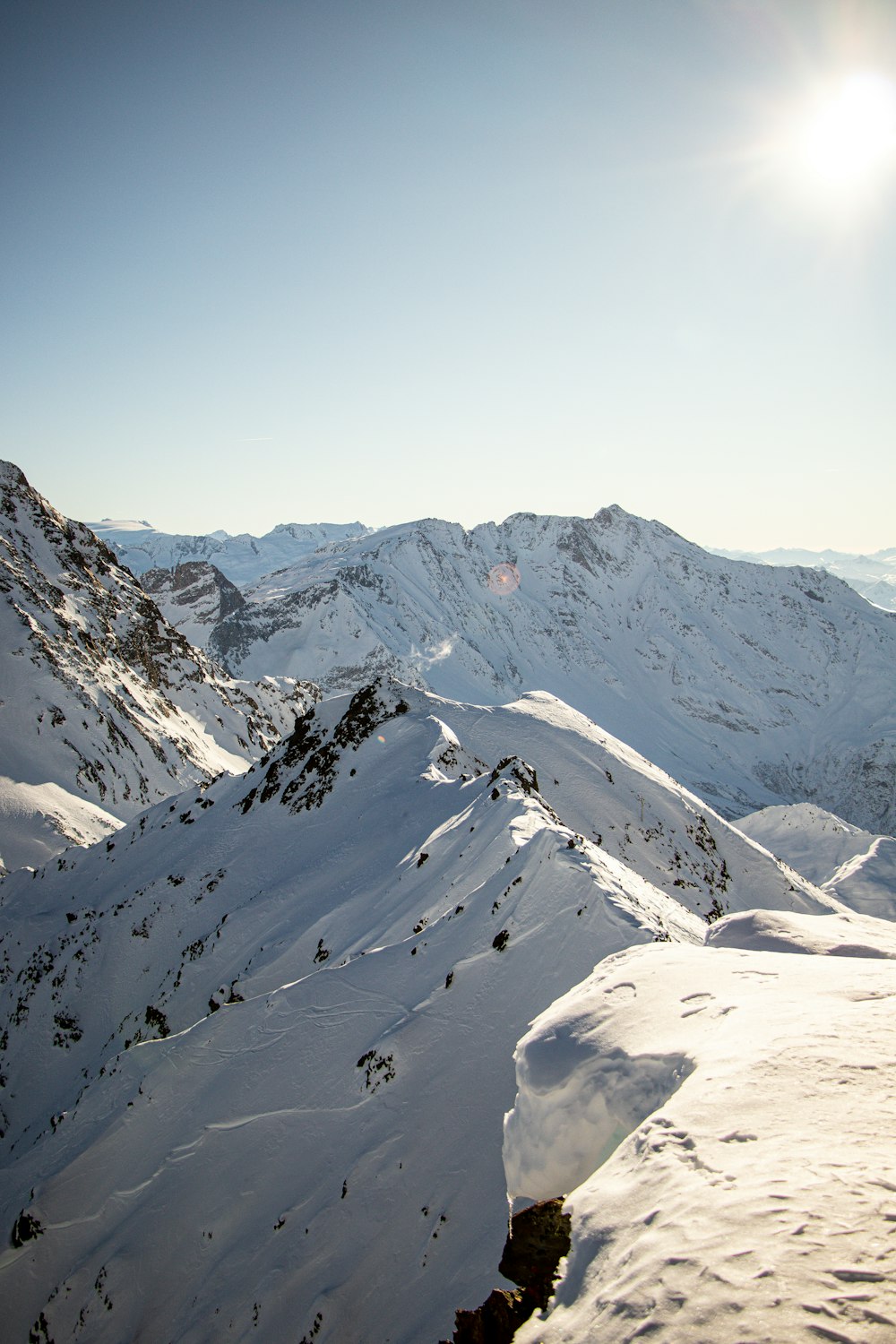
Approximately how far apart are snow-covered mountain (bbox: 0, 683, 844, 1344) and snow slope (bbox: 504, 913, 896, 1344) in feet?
2.39

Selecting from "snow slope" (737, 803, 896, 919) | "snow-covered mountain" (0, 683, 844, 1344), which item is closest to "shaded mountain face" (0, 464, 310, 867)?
"snow-covered mountain" (0, 683, 844, 1344)

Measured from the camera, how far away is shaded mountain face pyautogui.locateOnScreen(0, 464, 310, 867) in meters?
44.8

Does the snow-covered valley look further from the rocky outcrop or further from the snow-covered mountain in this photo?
the rocky outcrop

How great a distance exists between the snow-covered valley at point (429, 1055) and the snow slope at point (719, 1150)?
29 mm

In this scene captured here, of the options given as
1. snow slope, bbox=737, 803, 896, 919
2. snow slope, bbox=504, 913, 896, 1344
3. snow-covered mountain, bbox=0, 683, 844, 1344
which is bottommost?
snow-covered mountain, bbox=0, 683, 844, 1344

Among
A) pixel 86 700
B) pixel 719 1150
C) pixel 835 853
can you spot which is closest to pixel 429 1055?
pixel 719 1150

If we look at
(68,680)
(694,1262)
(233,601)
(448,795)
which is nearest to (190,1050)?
(448,795)

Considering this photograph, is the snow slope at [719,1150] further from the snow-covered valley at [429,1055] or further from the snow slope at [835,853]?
the snow slope at [835,853]

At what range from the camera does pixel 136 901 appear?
28859 mm

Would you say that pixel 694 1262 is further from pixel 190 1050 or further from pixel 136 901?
pixel 136 901

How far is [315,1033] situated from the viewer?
15.9 metres

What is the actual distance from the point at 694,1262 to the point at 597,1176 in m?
1.80

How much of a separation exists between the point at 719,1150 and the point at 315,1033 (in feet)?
42.0

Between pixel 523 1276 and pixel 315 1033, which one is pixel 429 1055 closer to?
pixel 315 1033
